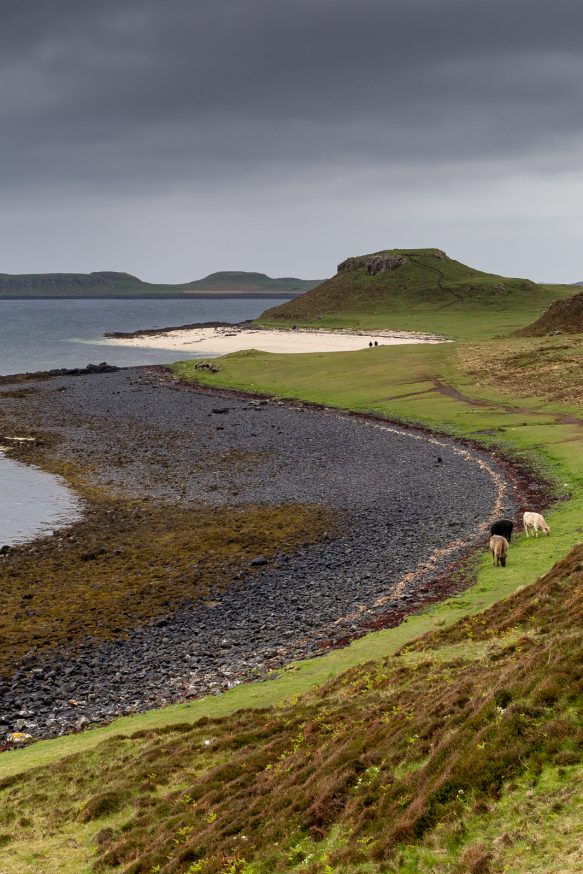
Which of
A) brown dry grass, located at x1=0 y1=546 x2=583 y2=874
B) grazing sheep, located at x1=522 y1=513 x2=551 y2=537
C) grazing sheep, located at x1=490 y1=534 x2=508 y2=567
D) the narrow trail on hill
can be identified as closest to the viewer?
brown dry grass, located at x1=0 y1=546 x2=583 y2=874

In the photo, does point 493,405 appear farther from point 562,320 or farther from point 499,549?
point 499,549

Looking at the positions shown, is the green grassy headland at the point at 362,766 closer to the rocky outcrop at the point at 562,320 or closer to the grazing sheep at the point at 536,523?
the grazing sheep at the point at 536,523

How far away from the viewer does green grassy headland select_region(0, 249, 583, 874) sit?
14195 mm

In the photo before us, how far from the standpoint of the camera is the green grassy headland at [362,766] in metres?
14.2

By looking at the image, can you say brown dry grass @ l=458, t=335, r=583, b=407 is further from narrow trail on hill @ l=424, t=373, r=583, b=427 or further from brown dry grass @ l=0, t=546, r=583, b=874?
brown dry grass @ l=0, t=546, r=583, b=874

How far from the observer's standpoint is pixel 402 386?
107 m

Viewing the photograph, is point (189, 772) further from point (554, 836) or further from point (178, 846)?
point (554, 836)

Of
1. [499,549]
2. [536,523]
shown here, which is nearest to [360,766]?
[499,549]

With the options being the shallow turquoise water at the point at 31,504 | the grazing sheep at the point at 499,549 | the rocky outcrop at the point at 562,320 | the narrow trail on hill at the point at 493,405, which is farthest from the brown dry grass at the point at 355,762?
the rocky outcrop at the point at 562,320

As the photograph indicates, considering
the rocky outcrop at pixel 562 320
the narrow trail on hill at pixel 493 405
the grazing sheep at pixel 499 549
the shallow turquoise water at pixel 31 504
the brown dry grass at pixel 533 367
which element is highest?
the rocky outcrop at pixel 562 320

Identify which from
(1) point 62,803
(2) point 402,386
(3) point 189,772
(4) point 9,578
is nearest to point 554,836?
(3) point 189,772

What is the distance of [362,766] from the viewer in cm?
1747

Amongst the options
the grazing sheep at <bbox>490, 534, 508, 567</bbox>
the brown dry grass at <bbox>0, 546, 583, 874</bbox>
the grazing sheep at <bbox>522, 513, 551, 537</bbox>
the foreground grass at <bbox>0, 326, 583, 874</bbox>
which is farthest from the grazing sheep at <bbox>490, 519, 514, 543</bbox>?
the brown dry grass at <bbox>0, 546, 583, 874</bbox>

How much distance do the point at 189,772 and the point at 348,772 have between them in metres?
5.93
